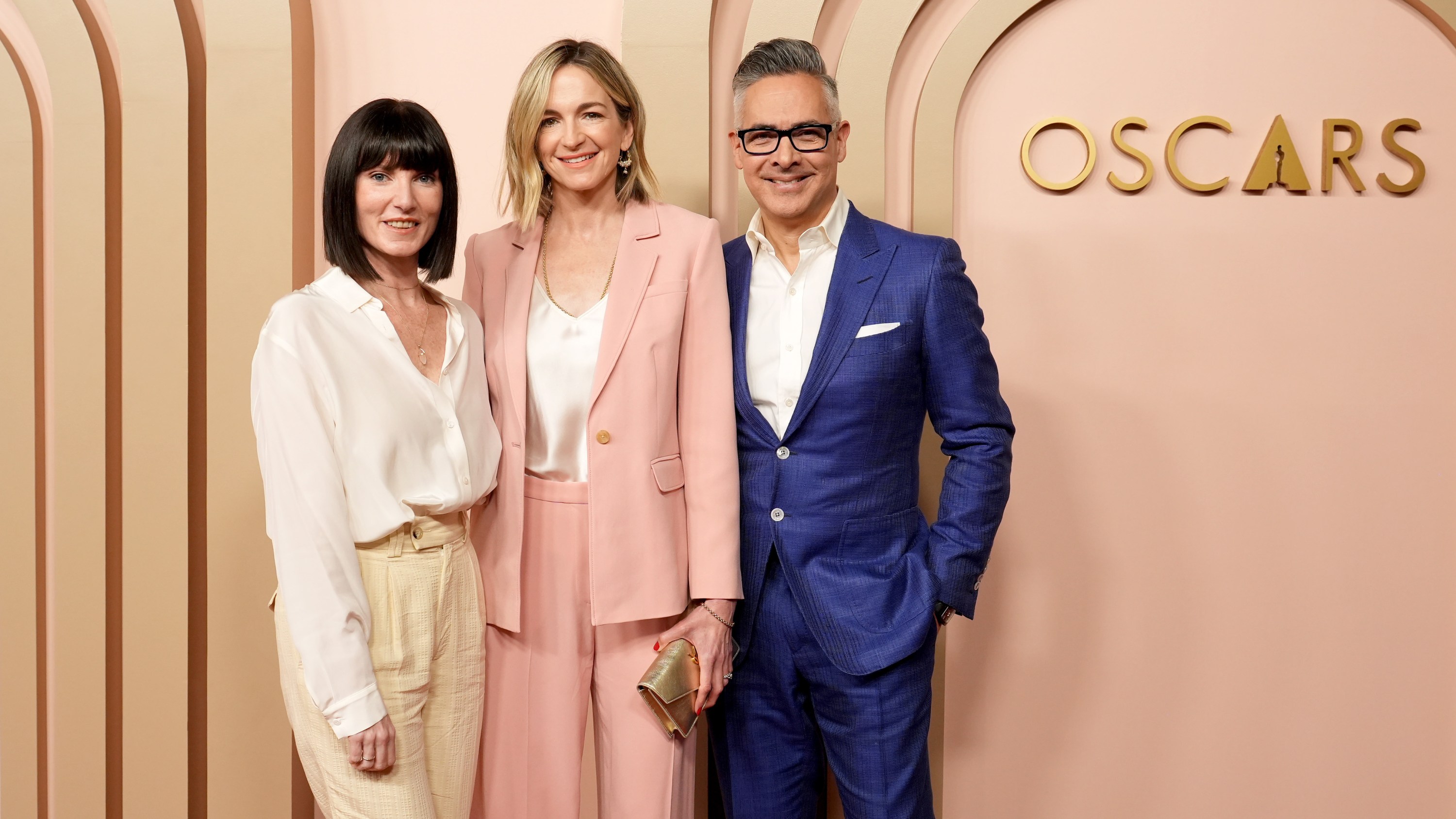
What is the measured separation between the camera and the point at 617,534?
189 centimetres

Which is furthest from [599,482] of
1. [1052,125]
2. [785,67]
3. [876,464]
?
[1052,125]

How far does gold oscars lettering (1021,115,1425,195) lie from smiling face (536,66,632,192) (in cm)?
124

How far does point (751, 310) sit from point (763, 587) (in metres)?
0.61

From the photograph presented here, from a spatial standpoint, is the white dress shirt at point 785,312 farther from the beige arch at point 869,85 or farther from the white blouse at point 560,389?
the beige arch at point 869,85

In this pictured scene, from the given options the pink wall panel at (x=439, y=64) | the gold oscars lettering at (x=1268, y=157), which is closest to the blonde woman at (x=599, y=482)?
the pink wall panel at (x=439, y=64)

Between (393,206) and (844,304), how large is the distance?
0.92 metres

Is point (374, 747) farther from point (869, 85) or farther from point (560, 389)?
point (869, 85)

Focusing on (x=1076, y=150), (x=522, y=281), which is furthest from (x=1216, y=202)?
(x=522, y=281)

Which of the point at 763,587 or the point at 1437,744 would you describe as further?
the point at 1437,744

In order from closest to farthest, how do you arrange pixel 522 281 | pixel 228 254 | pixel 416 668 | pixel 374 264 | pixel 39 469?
1. pixel 416 668
2. pixel 374 264
3. pixel 522 281
4. pixel 228 254
5. pixel 39 469

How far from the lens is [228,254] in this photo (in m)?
2.61

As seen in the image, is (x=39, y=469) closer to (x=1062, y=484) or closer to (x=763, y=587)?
(x=763, y=587)

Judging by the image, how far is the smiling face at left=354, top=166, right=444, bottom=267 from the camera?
1.77 m

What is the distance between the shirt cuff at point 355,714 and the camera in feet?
5.19
